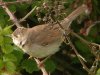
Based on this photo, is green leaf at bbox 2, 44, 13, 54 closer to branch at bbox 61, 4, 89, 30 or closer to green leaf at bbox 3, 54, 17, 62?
green leaf at bbox 3, 54, 17, 62

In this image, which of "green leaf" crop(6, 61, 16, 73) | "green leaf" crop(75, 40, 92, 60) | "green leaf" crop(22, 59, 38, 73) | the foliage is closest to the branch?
the foliage

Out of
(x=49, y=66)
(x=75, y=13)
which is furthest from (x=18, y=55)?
(x=75, y=13)

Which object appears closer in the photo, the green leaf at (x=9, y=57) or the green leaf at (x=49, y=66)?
the green leaf at (x=9, y=57)

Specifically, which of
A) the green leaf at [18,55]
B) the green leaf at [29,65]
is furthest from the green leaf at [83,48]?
the green leaf at [18,55]

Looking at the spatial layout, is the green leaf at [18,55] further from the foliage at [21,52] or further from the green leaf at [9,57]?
→ the green leaf at [9,57]

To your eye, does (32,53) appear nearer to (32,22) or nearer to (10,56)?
(10,56)

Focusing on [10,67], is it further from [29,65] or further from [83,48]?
[83,48]
